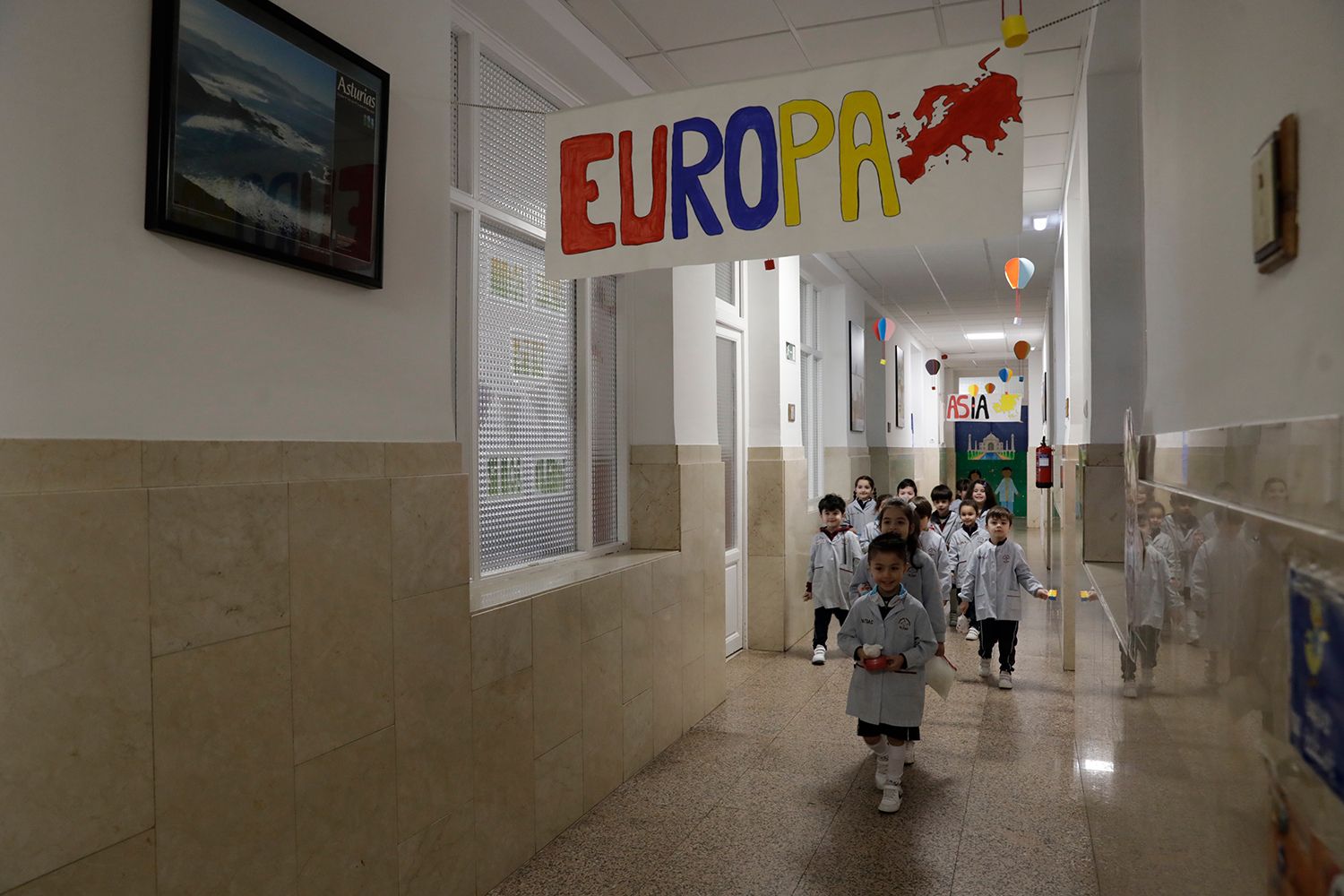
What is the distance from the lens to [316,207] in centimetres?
225

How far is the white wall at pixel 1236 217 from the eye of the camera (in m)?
0.87

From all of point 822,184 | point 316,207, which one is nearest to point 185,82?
point 316,207

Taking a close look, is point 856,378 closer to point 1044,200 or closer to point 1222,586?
point 1044,200

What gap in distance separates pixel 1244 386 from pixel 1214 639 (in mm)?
369

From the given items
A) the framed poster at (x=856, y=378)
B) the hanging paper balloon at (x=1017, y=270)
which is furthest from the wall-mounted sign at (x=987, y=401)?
the hanging paper balloon at (x=1017, y=270)

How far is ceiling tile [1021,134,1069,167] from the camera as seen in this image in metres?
5.30

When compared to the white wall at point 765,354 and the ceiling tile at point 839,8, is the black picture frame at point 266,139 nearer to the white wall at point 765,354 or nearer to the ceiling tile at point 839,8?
the ceiling tile at point 839,8

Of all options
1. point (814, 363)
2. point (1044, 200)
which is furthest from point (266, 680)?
point (814, 363)

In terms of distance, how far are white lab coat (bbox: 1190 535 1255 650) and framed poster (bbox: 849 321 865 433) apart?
8.22 m

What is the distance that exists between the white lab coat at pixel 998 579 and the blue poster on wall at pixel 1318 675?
4.92m

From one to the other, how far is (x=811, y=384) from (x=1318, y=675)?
8.12 meters

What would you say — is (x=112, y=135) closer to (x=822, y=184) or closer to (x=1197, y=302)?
(x=822, y=184)

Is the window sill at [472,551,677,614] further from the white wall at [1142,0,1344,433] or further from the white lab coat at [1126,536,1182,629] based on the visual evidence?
the white wall at [1142,0,1344,433]

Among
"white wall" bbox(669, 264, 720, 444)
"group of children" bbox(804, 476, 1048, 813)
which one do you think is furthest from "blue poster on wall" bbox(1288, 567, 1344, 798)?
"white wall" bbox(669, 264, 720, 444)
